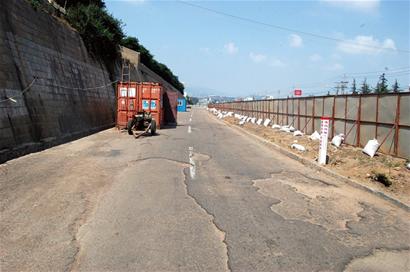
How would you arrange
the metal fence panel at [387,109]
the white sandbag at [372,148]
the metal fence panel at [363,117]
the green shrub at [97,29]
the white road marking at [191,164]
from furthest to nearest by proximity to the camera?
the green shrub at [97,29]
the metal fence panel at [387,109]
the white sandbag at [372,148]
the metal fence panel at [363,117]
the white road marking at [191,164]

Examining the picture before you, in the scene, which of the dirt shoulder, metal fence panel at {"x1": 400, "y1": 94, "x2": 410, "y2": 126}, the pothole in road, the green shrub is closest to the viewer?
the pothole in road

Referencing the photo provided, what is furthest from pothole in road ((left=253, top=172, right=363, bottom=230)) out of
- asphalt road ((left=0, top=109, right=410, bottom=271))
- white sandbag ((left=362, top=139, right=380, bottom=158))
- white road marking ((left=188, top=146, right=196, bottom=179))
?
white sandbag ((left=362, top=139, right=380, bottom=158))

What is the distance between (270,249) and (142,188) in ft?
12.9

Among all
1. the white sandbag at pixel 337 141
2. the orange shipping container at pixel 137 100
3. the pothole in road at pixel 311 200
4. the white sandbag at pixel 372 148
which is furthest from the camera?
A: the orange shipping container at pixel 137 100

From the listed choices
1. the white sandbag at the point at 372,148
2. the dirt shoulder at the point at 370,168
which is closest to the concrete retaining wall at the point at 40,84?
the dirt shoulder at the point at 370,168

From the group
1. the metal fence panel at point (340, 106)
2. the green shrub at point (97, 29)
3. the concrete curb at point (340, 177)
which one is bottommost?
the concrete curb at point (340, 177)

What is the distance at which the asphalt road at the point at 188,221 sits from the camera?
4.92 metres

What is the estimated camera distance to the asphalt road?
16.1ft

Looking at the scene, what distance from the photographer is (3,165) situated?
10898 mm

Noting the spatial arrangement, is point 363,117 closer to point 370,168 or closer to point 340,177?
point 370,168

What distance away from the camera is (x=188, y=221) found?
6.39m

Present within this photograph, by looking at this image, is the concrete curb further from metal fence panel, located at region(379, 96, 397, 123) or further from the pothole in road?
metal fence panel, located at region(379, 96, 397, 123)

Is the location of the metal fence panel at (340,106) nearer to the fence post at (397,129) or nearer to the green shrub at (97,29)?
the fence post at (397,129)

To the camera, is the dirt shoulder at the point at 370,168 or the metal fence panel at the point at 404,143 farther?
the metal fence panel at the point at 404,143
